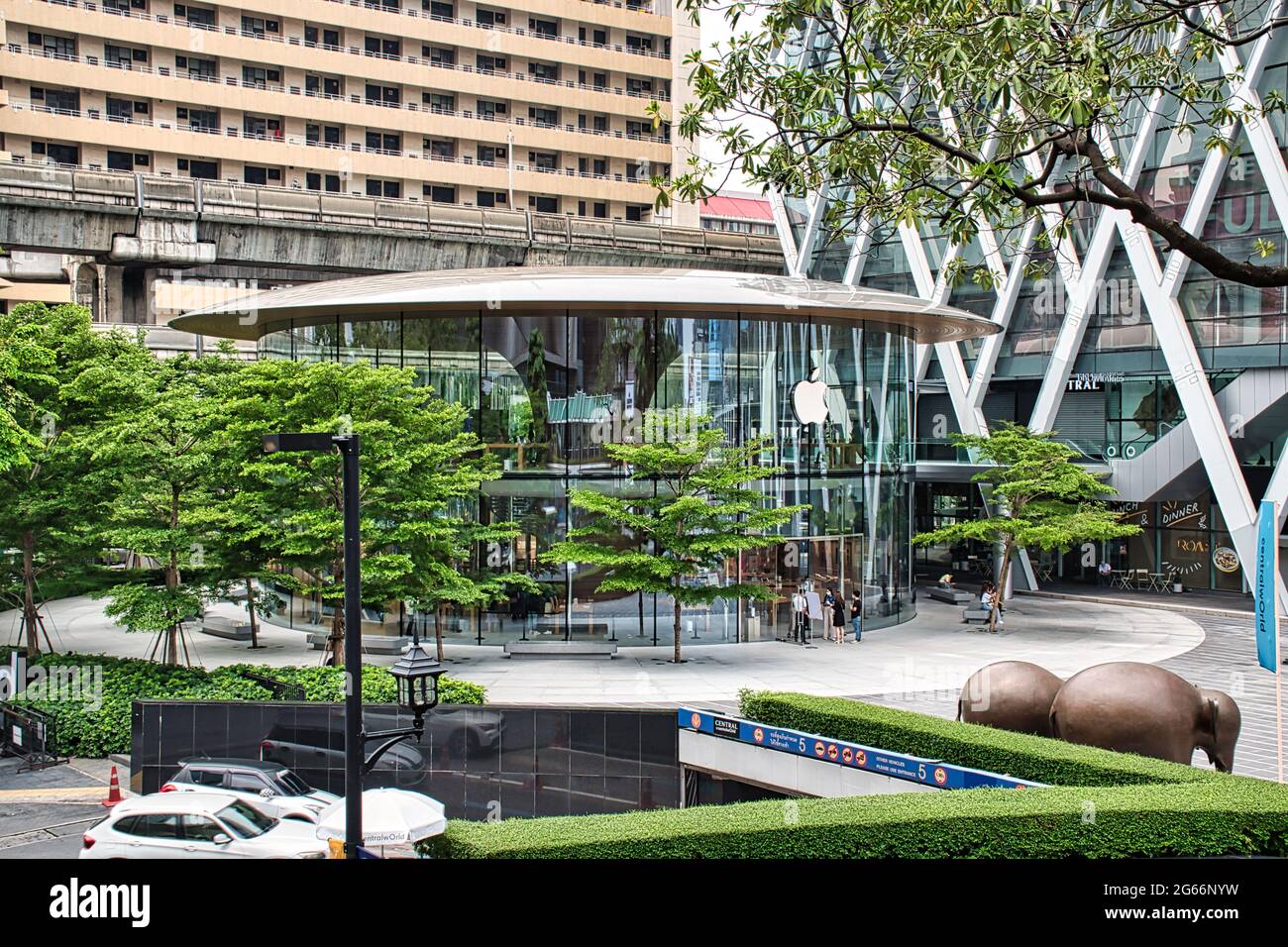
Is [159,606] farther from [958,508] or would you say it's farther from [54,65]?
[54,65]

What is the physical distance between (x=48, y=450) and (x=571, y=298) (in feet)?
42.0

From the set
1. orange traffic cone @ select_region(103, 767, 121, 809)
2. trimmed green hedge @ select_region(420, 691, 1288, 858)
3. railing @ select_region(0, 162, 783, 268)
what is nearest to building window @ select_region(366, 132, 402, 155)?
railing @ select_region(0, 162, 783, 268)

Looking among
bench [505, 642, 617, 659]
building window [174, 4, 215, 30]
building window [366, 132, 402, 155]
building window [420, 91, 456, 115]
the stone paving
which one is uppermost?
building window [174, 4, 215, 30]

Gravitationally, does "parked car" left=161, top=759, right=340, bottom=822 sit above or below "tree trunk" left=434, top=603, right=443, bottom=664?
below

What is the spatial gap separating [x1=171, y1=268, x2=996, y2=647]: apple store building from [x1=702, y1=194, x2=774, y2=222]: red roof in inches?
2188

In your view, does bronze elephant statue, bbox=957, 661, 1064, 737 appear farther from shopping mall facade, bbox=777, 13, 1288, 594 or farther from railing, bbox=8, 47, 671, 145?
railing, bbox=8, 47, 671, 145

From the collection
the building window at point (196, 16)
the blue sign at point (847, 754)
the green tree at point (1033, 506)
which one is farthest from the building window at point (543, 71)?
the blue sign at point (847, 754)

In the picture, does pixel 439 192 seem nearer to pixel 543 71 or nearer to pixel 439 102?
pixel 439 102

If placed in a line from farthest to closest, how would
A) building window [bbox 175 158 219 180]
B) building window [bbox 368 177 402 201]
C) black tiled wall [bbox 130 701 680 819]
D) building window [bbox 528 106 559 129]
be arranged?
building window [bbox 528 106 559 129]
building window [bbox 368 177 402 201]
building window [bbox 175 158 219 180]
black tiled wall [bbox 130 701 680 819]

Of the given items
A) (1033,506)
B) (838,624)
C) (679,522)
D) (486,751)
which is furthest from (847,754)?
(1033,506)

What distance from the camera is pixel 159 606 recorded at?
2375 cm

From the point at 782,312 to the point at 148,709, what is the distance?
65.3 ft

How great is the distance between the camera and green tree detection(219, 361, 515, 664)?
988 inches
